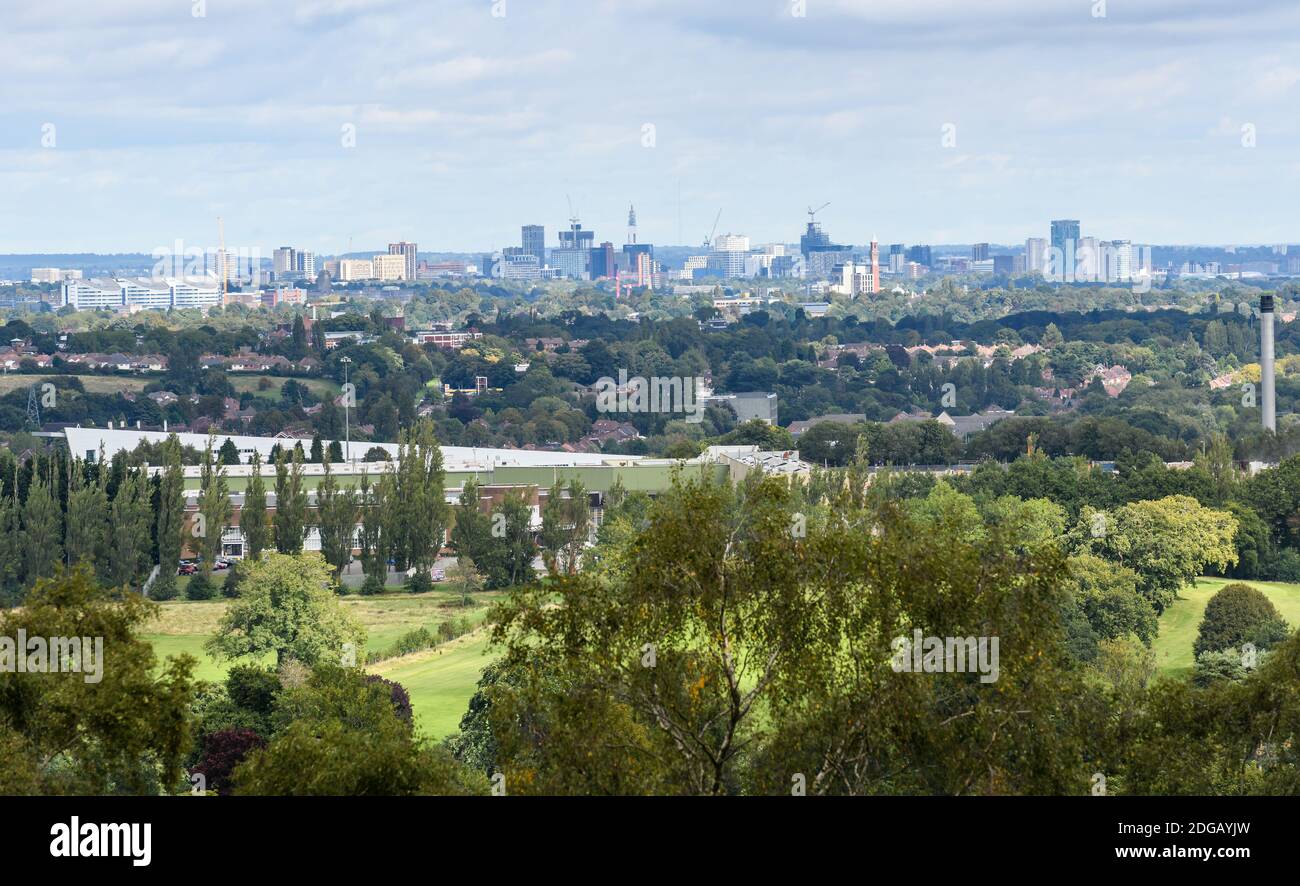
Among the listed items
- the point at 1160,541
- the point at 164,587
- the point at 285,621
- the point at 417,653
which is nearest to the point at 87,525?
the point at 164,587

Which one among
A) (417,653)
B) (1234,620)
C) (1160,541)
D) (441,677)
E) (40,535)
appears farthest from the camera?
(40,535)

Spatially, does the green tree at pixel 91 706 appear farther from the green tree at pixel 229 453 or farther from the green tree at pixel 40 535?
the green tree at pixel 229 453

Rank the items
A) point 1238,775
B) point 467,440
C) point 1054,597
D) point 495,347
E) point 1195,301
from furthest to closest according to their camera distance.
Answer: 1. point 1195,301
2. point 495,347
3. point 467,440
4. point 1238,775
5. point 1054,597

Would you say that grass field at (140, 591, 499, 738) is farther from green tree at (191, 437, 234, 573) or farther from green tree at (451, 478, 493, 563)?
green tree at (191, 437, 234, 573)

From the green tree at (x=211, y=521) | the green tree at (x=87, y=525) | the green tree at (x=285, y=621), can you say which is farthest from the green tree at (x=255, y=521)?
the green tree at (x=285, y=621)

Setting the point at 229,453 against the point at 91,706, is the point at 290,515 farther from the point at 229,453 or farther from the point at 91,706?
the point at 91,706
